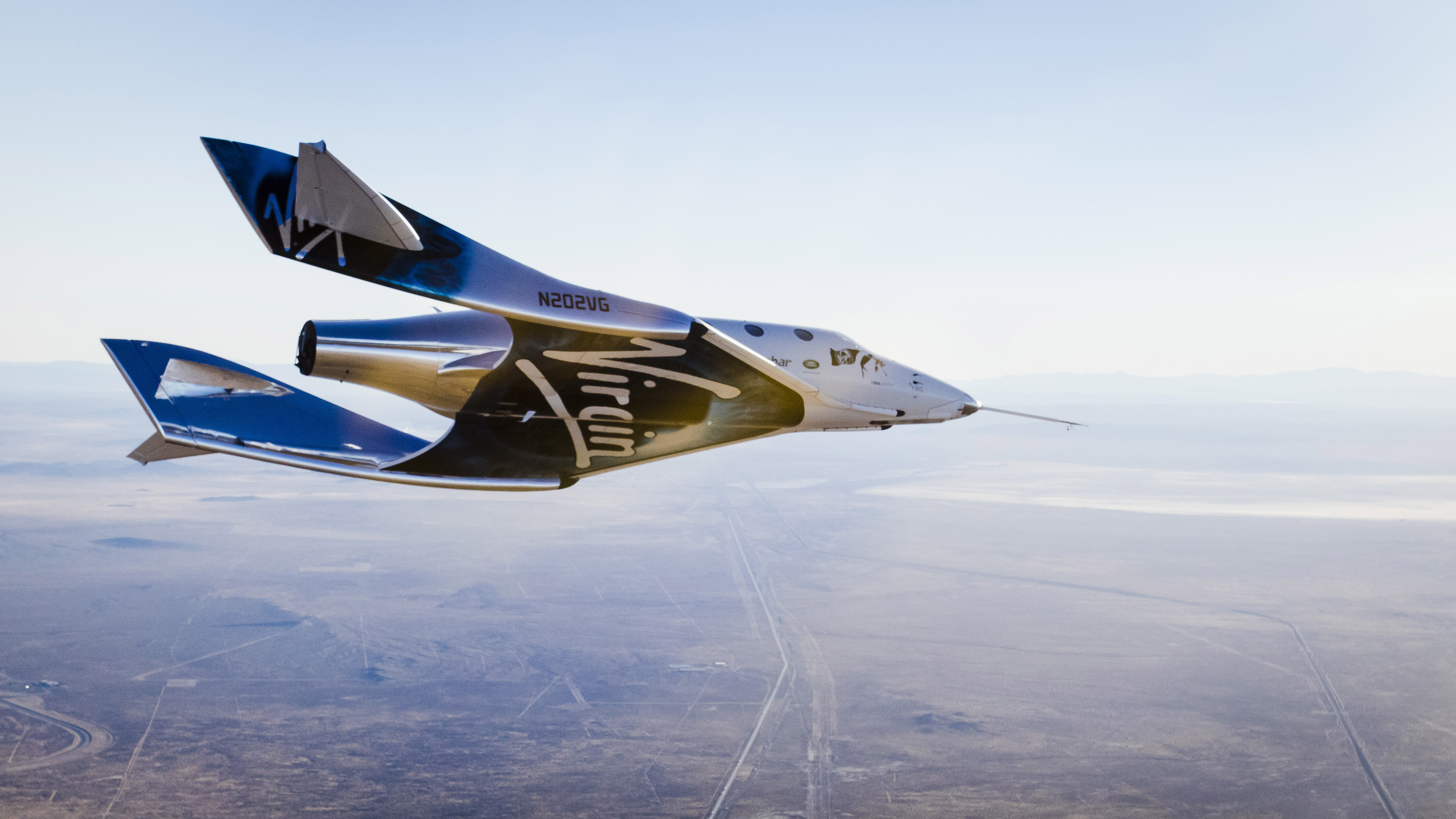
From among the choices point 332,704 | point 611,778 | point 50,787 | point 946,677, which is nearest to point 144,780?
point 50,787

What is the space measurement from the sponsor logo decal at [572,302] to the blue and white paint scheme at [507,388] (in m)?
0.02

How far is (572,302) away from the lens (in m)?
9.82

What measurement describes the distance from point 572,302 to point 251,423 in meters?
5.12

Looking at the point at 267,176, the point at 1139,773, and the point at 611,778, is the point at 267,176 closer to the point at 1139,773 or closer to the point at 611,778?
the point at 611,778

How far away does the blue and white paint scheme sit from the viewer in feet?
34.4

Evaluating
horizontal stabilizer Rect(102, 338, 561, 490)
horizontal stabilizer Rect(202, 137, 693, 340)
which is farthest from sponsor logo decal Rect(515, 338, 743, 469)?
horizontal stabilizer Rect(202, 137, 693, 340)

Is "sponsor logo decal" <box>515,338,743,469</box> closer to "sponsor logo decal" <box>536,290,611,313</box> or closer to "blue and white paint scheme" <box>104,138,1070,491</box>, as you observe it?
"blue and white paint scheme" <box>104,138,1070,491</box>

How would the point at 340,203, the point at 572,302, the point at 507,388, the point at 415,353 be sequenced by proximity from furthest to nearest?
the point at 507,388 < the point at 415,353 < the point at 572,302 < the point at 340,203

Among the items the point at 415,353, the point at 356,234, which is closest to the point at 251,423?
the point at 415,353

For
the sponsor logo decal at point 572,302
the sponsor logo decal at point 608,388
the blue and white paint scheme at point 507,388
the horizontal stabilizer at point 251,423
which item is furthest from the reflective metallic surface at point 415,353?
the sponsor logo decal at point 572,302

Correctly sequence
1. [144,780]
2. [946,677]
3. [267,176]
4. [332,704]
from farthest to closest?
[946,677] < [332,704] < [144,780] < [267,176]

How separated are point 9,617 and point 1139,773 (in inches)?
9552

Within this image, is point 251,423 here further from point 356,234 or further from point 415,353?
point 356,234

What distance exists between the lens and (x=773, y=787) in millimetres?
141875
